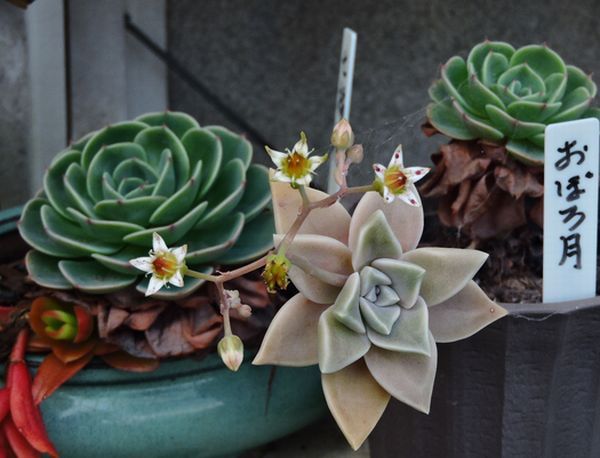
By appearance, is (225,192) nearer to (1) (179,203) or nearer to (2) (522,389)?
(1) (179,203)

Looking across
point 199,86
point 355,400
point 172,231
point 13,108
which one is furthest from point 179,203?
point 199,86

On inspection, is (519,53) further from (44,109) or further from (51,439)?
(44,109)

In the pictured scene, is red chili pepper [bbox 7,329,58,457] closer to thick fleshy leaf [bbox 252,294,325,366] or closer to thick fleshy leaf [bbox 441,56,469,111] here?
thick fleshy leaf [bbox 252,294,325,366]

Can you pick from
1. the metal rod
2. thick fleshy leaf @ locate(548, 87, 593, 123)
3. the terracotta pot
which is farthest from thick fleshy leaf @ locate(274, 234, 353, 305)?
the metal rod

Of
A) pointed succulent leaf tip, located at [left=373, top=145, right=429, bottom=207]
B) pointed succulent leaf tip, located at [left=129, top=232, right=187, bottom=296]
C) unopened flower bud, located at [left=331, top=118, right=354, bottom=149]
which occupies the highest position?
unopened flower bud, located at [left=331, top=118, right=354, bottom=149]

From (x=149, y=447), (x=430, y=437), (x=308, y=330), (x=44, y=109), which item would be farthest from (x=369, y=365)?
(x=44, y=109)

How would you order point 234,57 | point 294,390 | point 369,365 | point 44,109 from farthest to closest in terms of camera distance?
1. point 234,57
2. point 44,109
3. point 294,390
4. point 369,365
